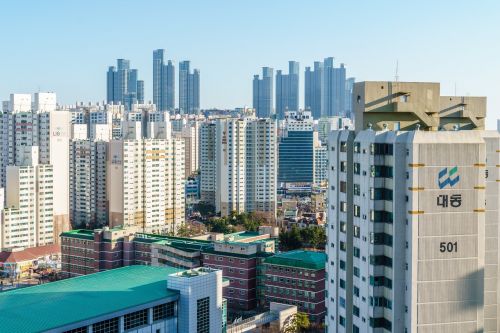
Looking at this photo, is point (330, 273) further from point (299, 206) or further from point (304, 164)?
point (304, 164)

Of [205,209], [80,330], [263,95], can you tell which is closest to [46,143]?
[205,209]

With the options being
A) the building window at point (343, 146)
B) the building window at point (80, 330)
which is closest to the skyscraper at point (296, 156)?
the building window at point (343, 146)

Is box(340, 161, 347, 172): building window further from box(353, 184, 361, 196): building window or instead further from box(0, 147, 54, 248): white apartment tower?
box(0, 147, 54, 248): white apartment tower

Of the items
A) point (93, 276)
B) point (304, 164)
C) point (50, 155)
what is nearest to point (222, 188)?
point (50, 155)

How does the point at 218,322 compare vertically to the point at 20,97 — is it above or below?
below

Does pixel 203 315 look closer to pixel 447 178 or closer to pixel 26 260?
pixel 447 178

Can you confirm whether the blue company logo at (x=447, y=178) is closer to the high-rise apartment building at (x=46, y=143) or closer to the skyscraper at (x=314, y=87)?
the high-rise apartment building at (x=46, y=143)
